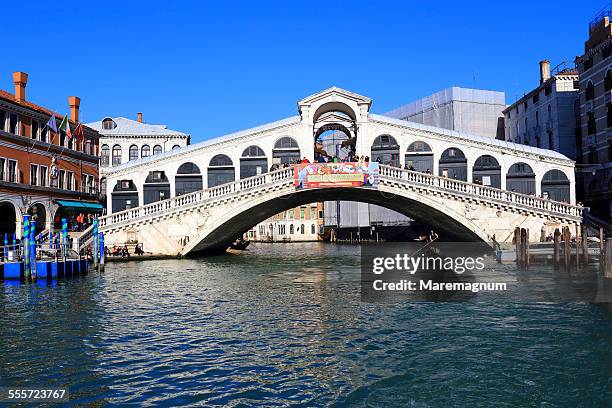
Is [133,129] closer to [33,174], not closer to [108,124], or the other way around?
[108,124]

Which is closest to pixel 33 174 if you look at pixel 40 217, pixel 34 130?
pixel 34 130

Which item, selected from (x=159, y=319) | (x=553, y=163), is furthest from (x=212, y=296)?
(x=553, y=163)

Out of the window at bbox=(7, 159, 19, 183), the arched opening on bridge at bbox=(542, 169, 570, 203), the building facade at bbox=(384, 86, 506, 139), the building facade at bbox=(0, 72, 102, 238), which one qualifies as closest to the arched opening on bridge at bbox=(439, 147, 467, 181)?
the arched opening on bridge at bbox=(542, 169, 570, 203)

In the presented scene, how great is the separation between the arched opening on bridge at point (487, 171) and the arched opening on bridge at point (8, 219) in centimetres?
2809

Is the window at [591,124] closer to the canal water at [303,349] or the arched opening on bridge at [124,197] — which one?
the canal water at [303,349]

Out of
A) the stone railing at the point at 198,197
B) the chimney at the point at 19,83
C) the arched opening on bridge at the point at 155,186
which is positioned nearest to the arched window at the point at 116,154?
the arched opening on bridge at the point at 155,186

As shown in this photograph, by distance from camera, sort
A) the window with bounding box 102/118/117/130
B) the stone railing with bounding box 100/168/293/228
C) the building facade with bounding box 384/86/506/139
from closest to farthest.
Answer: the stone railing with bounding box 100/168/293/228
the window with bounding box 102/118/117/130
the building facade with bounding box 384/86/506/139

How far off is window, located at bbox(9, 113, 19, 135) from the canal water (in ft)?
53.5

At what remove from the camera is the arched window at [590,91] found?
113 feet

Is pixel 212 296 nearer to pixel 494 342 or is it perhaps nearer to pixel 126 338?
pixel 126 338

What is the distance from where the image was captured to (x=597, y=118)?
3400cm

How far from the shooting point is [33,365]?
371 inches

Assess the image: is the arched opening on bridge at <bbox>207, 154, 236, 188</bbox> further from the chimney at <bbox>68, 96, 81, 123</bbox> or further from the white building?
the white building

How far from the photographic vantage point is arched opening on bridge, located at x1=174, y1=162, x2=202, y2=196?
3534 centimetres
